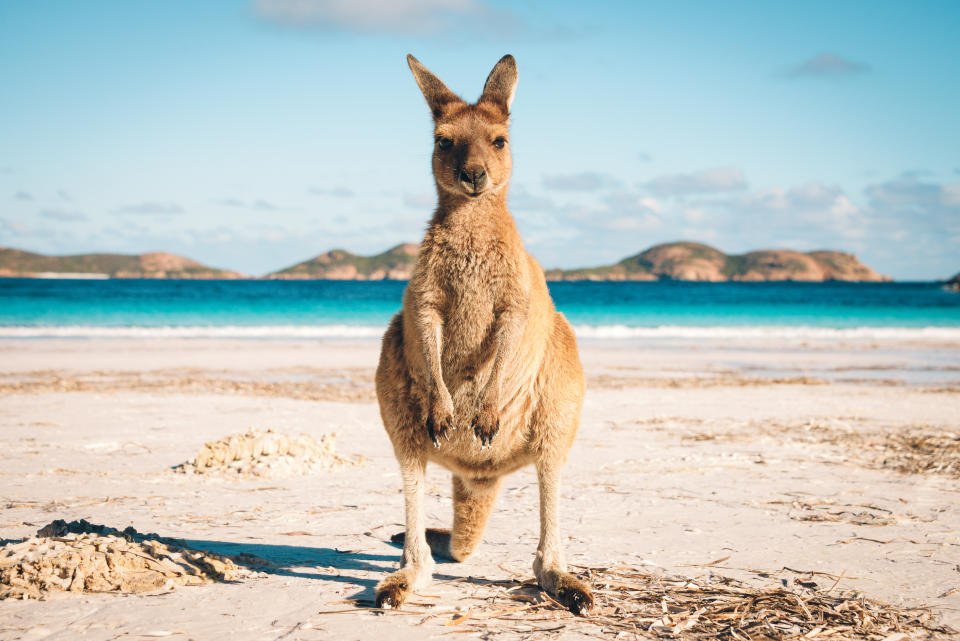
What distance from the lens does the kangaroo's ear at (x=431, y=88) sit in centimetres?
374

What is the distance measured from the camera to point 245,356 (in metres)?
16.9

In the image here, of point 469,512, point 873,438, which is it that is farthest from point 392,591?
Result: point 873,438

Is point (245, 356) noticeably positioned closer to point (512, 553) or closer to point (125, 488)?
point (125, 488)

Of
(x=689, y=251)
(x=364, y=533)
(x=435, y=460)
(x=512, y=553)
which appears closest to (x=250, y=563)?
(x=364, y=533)

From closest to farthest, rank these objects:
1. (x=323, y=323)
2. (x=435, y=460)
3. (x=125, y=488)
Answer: (x=435, y=460) < (x=125, y=488) < (x=323, y=323)

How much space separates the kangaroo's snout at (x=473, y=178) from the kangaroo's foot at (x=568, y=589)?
1.73 metres

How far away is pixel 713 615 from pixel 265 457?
3.85 metres

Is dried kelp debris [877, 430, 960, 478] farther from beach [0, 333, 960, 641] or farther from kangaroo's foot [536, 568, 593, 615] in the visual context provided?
kangaroo's foot [536, 568, 593, 615]

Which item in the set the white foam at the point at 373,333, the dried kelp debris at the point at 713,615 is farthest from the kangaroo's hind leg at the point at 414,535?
the white foam at the point at 373,333

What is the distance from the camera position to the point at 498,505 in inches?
202

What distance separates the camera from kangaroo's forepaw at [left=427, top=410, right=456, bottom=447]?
3.36 m

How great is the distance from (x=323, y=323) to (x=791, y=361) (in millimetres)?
21380

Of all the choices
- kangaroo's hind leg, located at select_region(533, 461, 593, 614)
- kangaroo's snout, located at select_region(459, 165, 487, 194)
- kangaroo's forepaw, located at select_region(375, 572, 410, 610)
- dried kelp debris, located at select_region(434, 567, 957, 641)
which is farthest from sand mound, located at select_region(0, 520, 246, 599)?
kangaroo's snout, located at select_region(459, 165, 487, 194)

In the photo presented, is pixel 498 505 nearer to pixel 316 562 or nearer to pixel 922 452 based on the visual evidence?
pixel 316 562
